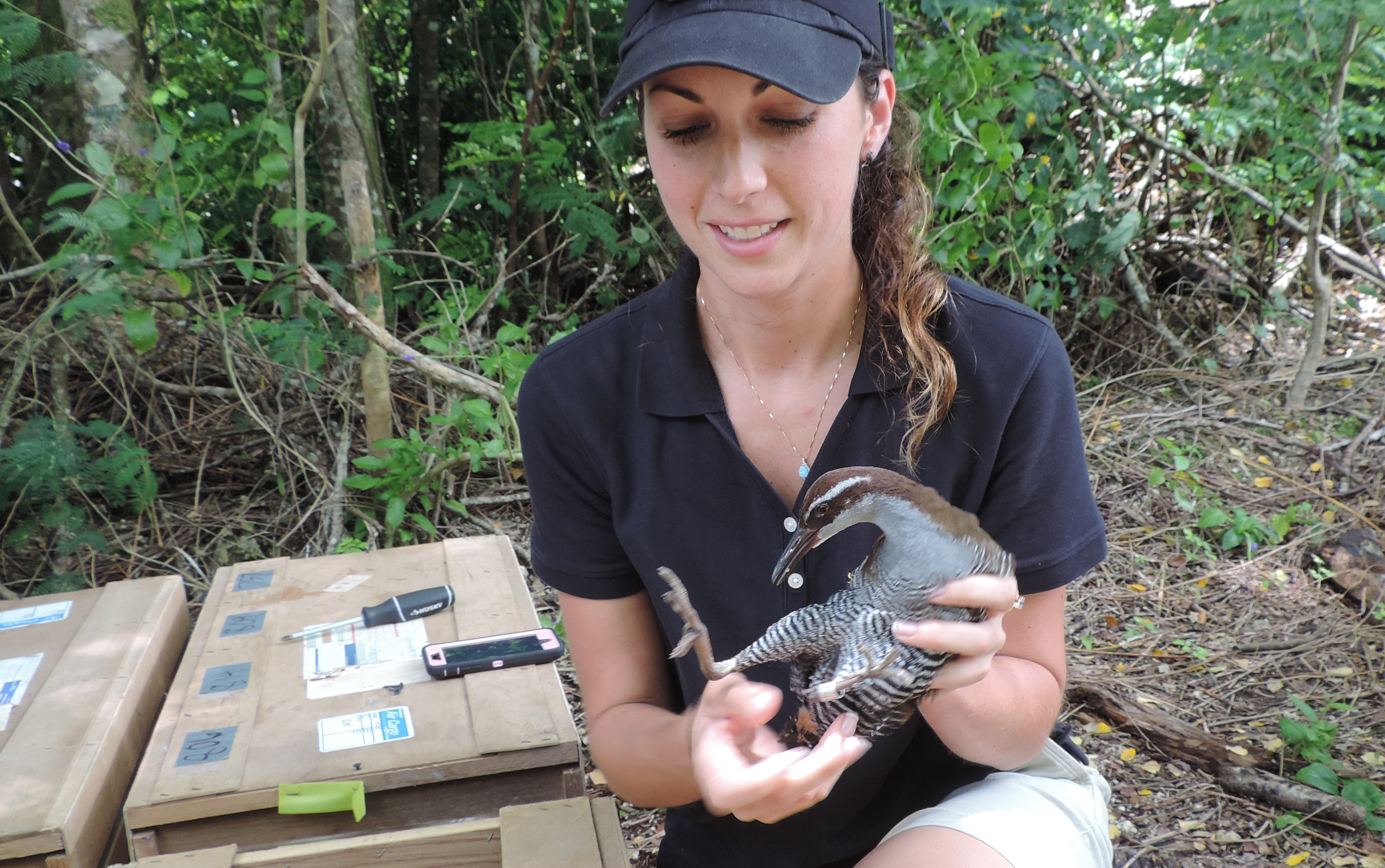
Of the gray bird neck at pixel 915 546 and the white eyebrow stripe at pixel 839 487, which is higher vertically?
the white eyebrow stripe at pixel 839 487

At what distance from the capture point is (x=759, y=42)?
4.54 feet

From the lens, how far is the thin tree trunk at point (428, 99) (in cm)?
567

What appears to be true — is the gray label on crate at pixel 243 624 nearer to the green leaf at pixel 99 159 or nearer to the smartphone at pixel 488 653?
the smartphone at pixel 488 653

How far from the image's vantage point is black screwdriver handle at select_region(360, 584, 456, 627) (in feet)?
8.55

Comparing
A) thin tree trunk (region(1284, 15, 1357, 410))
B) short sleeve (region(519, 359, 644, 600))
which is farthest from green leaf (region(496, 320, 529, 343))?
thin tree trunk (region(1284, 15, 1357, 410))

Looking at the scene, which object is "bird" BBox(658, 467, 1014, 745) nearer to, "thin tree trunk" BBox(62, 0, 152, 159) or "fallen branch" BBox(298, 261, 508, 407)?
"fallen branch" BBox(298, 261, 508, 407)

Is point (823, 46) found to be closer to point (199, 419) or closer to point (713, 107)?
point (713, 107)

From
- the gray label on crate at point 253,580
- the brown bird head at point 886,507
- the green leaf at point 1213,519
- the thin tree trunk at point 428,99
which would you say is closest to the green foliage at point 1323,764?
the green leaf at point 1213,519

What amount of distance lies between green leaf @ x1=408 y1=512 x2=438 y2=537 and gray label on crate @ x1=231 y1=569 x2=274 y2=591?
3.71 feet


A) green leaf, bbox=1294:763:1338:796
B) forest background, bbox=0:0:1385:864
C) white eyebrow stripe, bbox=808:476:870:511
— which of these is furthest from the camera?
forest background, bbox=0:0:1385:864

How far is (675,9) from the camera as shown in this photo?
4.83 feet

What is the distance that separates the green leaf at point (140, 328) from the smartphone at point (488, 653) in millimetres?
1829

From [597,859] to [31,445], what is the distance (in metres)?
3.11

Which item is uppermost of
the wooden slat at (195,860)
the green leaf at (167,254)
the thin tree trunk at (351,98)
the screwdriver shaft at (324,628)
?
the thin tree trunk at (351,98)
